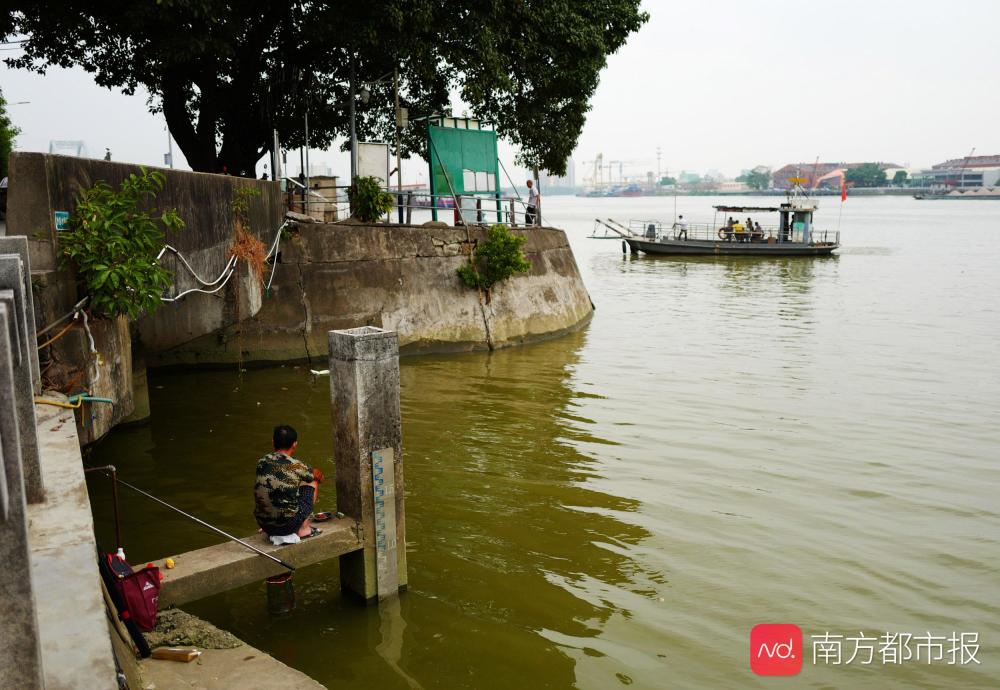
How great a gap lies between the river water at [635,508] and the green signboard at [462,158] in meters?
5.25

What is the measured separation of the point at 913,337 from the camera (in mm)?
20797

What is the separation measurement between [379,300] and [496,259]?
2874 mm

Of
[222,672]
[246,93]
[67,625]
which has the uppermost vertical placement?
[246,93]

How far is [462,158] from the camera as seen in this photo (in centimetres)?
2184

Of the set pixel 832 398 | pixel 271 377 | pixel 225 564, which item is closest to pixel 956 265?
pixel 832 398

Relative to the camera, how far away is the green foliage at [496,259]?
17.9 m

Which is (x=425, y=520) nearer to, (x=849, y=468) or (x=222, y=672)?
(x=222, y=672)

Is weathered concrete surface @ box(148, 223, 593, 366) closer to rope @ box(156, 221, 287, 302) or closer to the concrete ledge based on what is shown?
rope @ box(156, 221, 287, 302)

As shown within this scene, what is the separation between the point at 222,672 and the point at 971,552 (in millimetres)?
Result: 7195

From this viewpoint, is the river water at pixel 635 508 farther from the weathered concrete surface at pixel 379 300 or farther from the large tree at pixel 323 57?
the large tree at pixel 323 57

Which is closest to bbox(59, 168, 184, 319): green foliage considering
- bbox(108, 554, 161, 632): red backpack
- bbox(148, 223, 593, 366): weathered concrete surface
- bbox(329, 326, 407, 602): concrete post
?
bbox(329, 326, 407, 602): concrete post

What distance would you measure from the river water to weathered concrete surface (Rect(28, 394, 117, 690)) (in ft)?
8.36

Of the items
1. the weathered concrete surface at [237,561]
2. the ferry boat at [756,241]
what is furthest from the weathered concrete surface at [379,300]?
the ferry boat at [756,241]

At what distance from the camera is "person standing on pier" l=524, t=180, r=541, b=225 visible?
21341 millimetres
